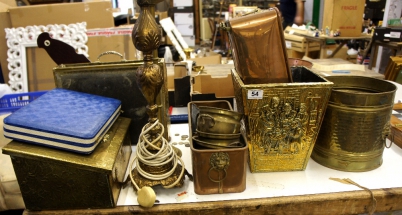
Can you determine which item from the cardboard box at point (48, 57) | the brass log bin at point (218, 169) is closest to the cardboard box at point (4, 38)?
the cardboard box at point (48, 57)

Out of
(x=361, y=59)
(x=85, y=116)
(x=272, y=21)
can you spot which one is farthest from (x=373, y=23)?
(x=85, y=116)

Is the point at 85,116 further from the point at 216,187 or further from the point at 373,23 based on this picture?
the point at 373,23

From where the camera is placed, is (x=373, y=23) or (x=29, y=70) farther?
(x=373, y=23)

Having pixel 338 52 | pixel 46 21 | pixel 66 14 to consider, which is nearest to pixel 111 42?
pixel 66 14

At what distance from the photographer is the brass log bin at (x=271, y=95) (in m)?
0.82

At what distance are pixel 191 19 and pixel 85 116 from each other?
503cm

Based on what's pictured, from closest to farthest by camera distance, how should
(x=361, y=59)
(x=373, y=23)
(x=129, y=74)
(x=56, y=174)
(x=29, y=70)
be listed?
1. (x=56, y=174)
2. (x=129, y=74)
3. (x=29, y=70)
4. (x=361, y=59)
5. (x=373, y=23)

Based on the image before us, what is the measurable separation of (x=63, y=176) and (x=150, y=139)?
0.24 m

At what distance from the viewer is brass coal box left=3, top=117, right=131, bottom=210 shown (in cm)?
75

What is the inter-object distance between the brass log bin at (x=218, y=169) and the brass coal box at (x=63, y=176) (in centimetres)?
22

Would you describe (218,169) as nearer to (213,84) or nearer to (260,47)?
(260,47)

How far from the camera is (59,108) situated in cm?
86

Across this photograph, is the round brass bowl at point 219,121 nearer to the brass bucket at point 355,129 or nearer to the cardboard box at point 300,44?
the brass bucket at point 355,129

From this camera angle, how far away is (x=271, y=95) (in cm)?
82
